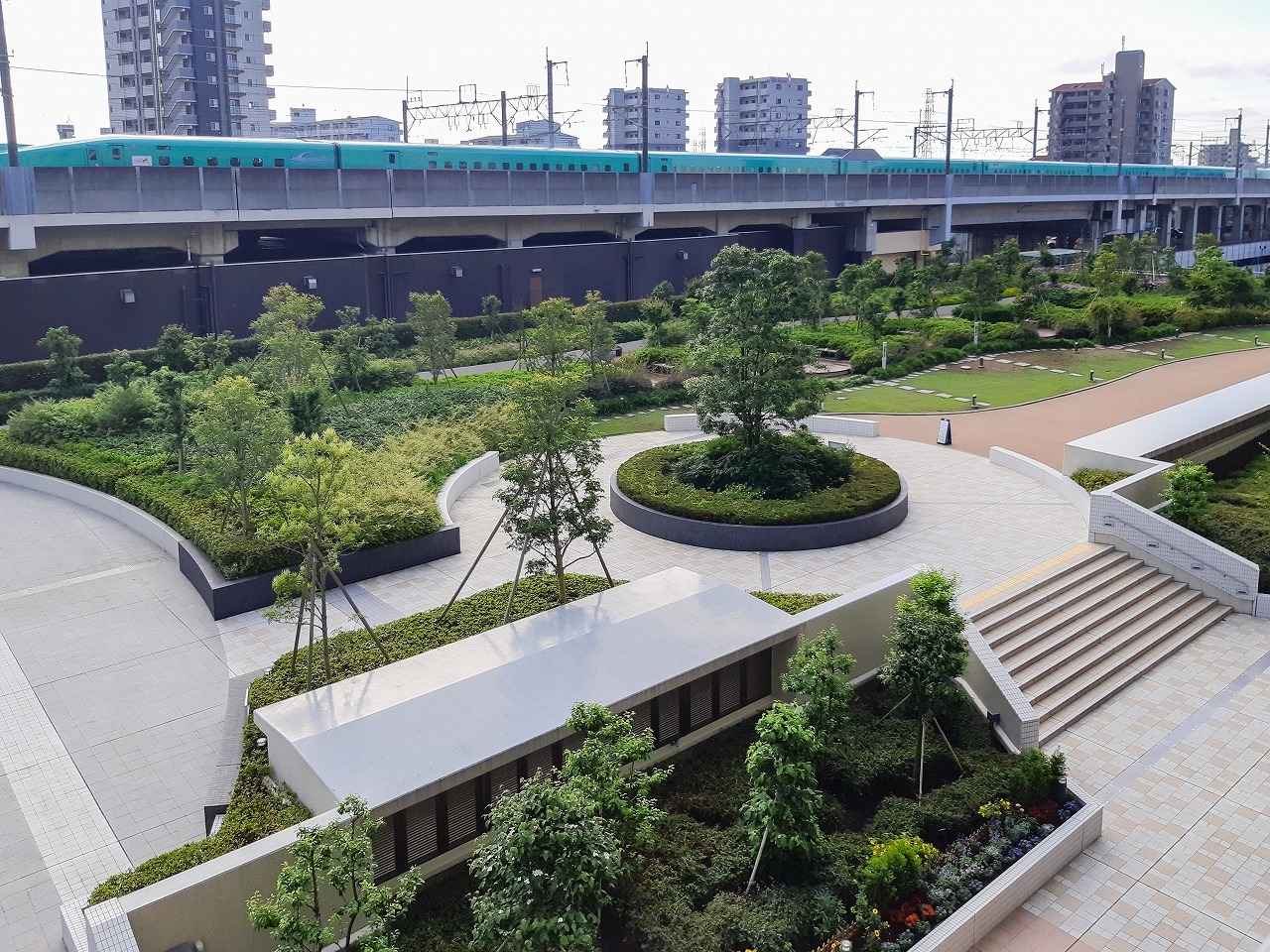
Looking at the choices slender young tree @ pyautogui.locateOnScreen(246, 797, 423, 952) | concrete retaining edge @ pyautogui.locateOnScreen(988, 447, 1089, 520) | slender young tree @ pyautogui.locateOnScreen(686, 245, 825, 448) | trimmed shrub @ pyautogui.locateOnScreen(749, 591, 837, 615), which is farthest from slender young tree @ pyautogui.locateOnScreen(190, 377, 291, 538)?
concrete retaining edge @ pyautogui.locateOnScreen(988, 447, 1089, 520)

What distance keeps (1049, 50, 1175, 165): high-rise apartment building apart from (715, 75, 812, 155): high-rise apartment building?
28.2 metres

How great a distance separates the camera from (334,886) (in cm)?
722

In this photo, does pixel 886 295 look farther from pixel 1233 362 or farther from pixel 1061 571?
pixel 1061 571

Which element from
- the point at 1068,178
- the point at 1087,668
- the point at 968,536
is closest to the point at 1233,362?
the point at 968,536

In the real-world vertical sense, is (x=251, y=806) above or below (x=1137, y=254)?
below

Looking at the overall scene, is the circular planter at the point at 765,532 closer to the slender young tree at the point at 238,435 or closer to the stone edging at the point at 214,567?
the stone edging at the point at 214,567

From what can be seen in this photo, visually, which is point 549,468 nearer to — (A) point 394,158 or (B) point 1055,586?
(B) point 1055,586

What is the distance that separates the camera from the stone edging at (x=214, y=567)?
1390 centimetres

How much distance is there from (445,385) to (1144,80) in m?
112

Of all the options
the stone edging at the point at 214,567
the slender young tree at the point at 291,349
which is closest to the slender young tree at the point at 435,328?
the slender young tree at the point at 291,349

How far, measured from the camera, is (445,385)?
80.5ft

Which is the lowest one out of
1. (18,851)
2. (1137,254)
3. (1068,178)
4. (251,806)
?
(18,851)

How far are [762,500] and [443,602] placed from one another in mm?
5211

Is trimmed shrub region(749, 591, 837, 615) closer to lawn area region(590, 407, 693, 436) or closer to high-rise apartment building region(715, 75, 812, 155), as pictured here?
lawn area region(590, 407, 693, 436)
